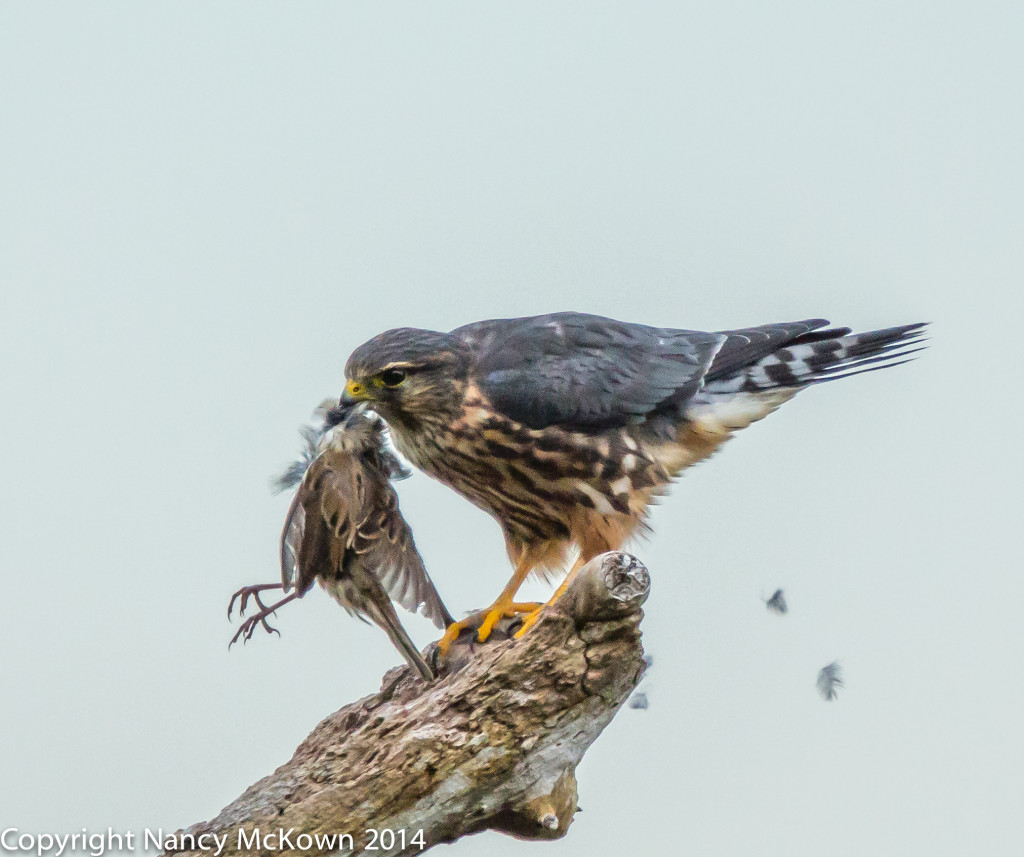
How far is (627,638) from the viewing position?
2.24 meters

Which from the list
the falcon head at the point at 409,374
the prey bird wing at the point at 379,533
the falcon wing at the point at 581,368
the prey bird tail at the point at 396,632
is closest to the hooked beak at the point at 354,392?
the falcon head at the point at 409,374

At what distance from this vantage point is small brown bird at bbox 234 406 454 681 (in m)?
2.54

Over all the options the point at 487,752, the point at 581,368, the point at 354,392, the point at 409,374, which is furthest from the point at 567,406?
the point at 487,752

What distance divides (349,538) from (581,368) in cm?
67

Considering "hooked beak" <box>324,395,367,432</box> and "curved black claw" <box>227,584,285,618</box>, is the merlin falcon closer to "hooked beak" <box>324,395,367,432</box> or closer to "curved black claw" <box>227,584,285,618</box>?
"hooked beak" <box>324,395,367,432</box>

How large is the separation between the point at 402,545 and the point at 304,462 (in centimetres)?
30

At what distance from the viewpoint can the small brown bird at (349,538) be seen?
2.54 metres

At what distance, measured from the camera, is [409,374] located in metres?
2.56

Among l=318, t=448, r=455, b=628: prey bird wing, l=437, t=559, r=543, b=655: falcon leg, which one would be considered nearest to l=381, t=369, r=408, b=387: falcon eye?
l=318, t=448, r=455, b=628: prey bird wing

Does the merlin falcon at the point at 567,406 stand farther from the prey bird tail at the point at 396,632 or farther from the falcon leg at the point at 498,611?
the prey bird tail at the point at 396,632

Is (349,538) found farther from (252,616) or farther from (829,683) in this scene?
(829,683)

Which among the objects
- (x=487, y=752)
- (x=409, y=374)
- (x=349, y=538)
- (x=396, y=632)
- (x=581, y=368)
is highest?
(x=409, y=374)

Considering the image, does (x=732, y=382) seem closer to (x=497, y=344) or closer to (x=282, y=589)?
(x=497, y=344)

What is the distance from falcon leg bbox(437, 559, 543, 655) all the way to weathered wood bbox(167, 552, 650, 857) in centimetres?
35
